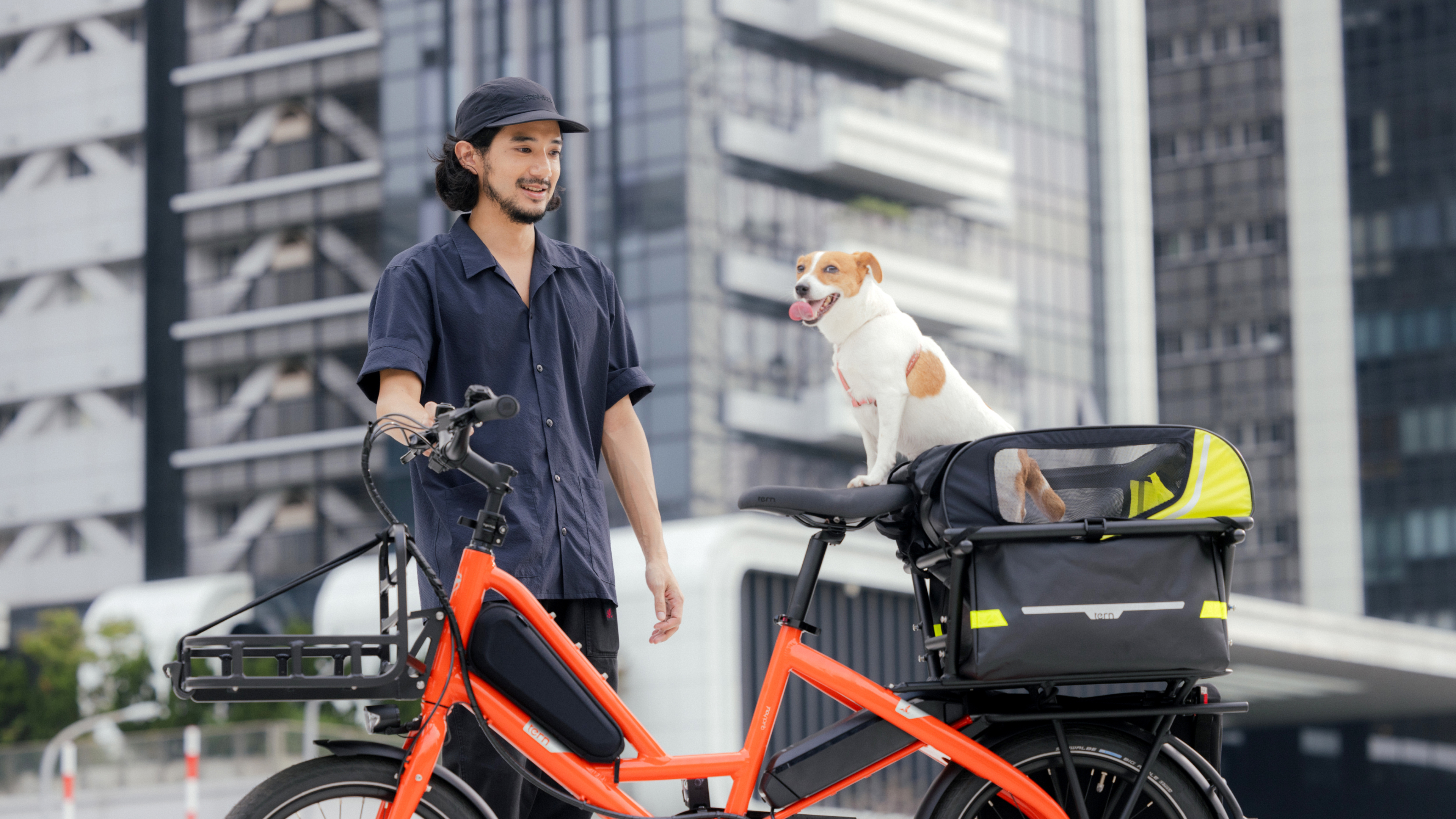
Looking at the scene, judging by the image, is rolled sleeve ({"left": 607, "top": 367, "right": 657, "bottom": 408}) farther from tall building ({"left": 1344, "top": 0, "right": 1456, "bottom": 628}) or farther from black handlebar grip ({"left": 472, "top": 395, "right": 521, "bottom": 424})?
tall building ({"left": 1344, "top": 0, "right": 1456, "bottom": 628})

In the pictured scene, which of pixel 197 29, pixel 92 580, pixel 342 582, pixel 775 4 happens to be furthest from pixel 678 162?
pixel 92 580

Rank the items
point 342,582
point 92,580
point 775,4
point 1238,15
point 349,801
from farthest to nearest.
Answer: point 1238,15 < point 92,580 < point 775,4 < point 342,582 < point 349,801

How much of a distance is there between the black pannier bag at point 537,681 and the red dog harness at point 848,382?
1.04 m

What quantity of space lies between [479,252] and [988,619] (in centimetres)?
151

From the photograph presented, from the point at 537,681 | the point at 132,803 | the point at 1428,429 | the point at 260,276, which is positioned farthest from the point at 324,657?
the point at 1428,429

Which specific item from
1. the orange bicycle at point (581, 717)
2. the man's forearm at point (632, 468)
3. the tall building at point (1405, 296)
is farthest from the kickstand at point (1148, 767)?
the tall building at point (1405, 296)

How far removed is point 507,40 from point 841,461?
1323 cm

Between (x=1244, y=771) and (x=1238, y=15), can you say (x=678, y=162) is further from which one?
(x=1238, y=15)

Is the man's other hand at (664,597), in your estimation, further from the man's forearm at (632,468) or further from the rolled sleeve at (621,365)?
the rolled sleeve at (621,365)

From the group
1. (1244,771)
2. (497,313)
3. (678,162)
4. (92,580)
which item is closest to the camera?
(497,313)

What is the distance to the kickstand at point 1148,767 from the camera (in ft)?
13.0

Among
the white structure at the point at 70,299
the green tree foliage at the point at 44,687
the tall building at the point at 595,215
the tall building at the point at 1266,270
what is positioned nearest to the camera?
the green tree foliage at the point at 44,687

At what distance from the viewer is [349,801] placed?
3.61 meters

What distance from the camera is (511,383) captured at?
A: 13.7 ft
